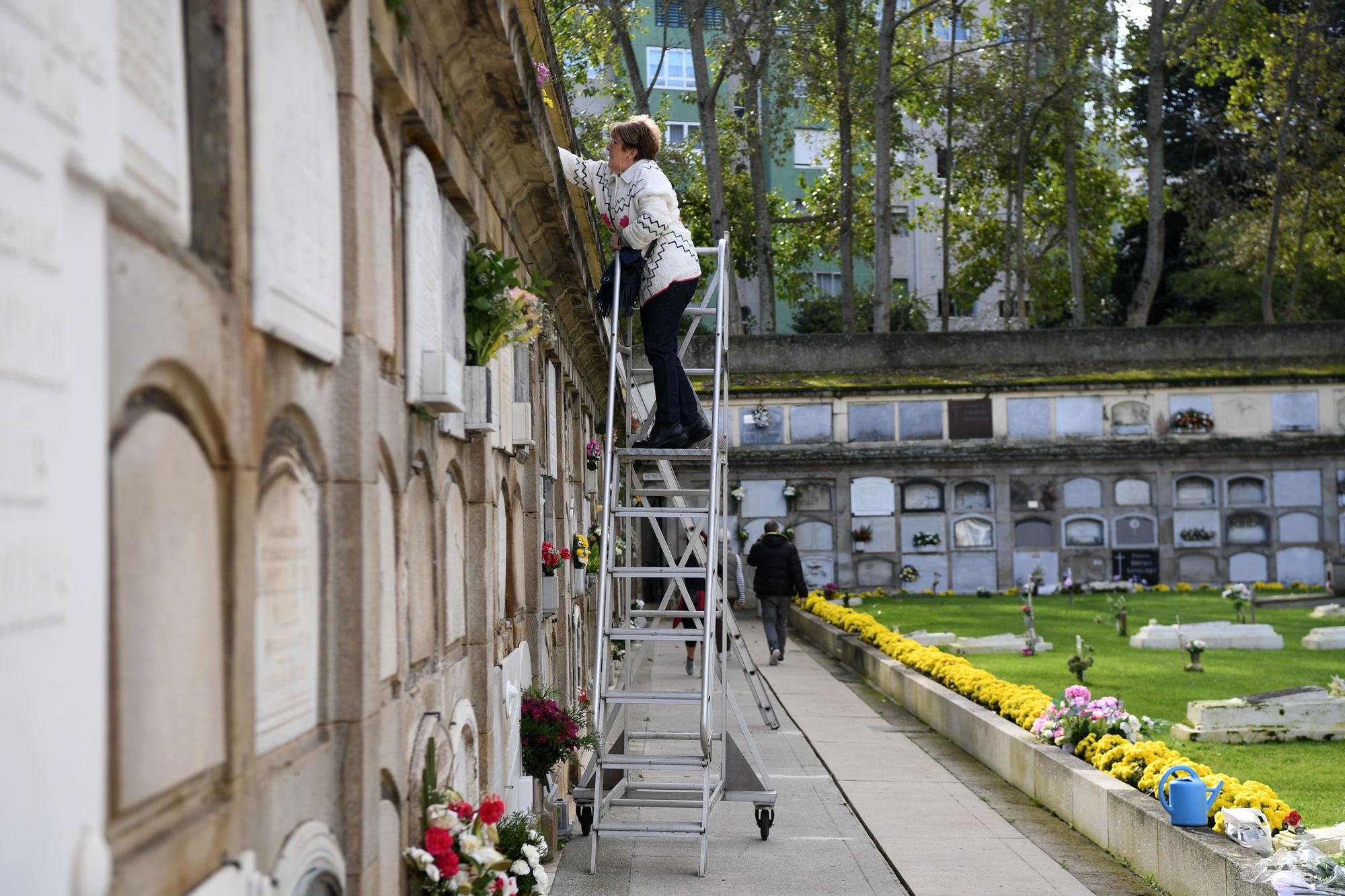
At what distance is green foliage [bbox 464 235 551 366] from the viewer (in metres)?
4.33

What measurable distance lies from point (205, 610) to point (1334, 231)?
1349 inches

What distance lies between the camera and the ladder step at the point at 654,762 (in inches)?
244

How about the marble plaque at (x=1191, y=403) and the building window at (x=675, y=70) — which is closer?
the marble plaque at (x=1191, y=403)

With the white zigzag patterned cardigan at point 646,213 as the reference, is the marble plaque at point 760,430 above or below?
above

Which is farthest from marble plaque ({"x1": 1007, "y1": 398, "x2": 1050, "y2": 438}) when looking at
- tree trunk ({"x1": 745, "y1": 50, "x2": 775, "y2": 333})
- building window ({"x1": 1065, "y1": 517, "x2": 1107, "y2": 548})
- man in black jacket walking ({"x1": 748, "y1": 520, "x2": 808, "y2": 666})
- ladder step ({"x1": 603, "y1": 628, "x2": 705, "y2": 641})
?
ladder step ({"x1": 603, "y1": 628, "x2": 705, "y2": 641})

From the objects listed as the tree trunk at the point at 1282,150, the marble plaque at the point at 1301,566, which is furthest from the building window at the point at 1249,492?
the tree trunk at the point at 1282,150

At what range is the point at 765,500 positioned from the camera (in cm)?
2477

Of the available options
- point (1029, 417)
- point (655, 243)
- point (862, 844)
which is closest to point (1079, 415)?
point (1029, 417)

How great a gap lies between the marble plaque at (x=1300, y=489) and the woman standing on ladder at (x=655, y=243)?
2113cm

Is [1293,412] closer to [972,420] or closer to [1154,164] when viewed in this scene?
[972,420]

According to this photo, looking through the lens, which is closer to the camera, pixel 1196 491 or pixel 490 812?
pixel 490 812

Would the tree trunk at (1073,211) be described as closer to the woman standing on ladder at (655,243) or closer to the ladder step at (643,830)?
the woman standing on ladder at (655,243)

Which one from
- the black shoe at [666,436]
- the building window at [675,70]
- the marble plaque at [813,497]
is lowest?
the black shoe at [666,436]

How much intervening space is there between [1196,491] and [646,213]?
2108 cm
